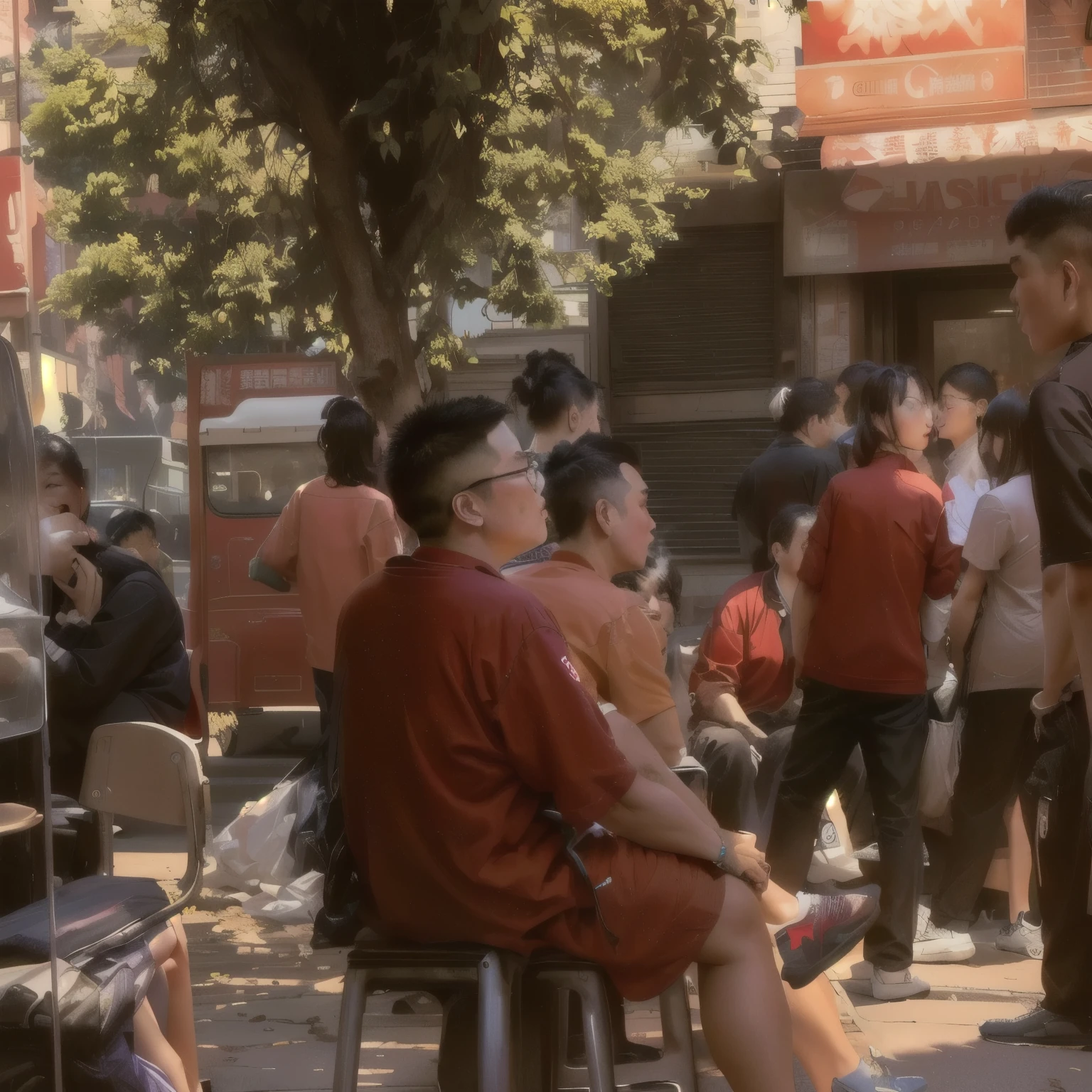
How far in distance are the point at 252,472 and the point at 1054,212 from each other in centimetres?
885

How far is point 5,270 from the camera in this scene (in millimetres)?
2625

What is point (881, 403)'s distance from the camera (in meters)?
5.02

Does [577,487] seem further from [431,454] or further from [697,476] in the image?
[697,476]

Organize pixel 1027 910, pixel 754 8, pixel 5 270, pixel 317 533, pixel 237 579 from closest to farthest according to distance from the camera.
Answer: pixel 5 270 < pixel 1027 910 < pixel 317 533 < pixel 237 579 < pixel 754 8

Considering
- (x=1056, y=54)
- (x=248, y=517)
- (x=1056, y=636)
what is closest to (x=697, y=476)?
(x=248, y=517)

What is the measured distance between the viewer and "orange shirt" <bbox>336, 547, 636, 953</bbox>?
2.76m

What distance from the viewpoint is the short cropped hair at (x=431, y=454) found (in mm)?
3014

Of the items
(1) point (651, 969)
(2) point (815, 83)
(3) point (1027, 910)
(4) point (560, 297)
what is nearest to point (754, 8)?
(2) point (815, 83)

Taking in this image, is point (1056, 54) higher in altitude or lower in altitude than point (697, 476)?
higher

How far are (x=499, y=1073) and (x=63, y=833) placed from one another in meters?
2.02

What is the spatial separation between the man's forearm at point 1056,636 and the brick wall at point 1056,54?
8335 millimetres

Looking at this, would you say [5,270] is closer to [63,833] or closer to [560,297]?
[63,833]

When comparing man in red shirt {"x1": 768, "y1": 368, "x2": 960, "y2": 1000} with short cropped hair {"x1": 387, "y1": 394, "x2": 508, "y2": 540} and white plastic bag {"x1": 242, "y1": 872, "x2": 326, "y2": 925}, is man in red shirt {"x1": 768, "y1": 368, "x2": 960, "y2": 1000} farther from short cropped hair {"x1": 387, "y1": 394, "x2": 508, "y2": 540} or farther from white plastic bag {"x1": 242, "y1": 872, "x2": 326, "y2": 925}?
short cropped hair {"x1": 387, "y1": 394, "x2": 508, "y2": 540}

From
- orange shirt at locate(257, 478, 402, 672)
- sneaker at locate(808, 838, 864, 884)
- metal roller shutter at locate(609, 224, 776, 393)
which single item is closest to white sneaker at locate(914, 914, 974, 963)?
sneaker at locate(808, 838, 864, 884)
